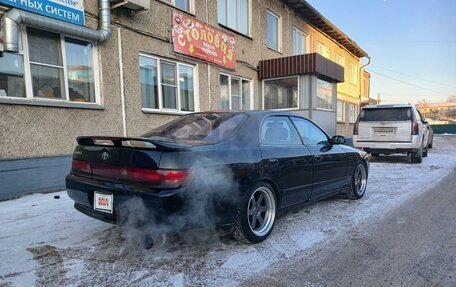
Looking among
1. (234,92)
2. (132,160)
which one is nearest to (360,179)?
(132,160)

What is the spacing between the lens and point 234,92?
36.4 ft

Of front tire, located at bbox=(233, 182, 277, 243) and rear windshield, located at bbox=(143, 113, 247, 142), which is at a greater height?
rear windshield, located at bbox=(143, 113, 247, 142)

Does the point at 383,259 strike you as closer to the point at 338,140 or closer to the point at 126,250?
the point at 338,140

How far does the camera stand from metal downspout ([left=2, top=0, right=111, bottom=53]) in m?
4.93

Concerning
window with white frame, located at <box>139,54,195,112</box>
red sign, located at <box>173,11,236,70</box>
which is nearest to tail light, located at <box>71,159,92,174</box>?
window with white frame, located at <box>139,54,195,112</box>

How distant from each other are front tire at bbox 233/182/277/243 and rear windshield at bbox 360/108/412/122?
807 centimetres

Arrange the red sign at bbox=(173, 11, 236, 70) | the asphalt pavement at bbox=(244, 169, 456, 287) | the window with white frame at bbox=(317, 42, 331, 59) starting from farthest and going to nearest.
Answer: the window with white frame at bbox=(317, 42, 331, 59) < the red sign at bbox=(173, 11, 236, 70) < the asphalt pavement at bbox=(244, 169, 456, 287)

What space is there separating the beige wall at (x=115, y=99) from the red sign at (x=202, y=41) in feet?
0.65

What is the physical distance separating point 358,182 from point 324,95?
310 inches

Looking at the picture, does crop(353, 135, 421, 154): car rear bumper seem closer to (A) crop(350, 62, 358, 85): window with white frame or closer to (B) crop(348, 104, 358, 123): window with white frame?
(B) crop(348, 104, 358, 123): window with white frame

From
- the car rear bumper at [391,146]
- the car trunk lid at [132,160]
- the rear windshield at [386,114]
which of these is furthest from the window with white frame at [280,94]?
the car trunk lid at [132,160]

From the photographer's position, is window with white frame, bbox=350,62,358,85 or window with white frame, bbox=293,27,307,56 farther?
window with white frame, bbox=350,62,358,85

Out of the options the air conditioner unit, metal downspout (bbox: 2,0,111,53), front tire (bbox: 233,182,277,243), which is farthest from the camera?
the air conditioner unit

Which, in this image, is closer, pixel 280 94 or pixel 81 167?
pixel 81 167
